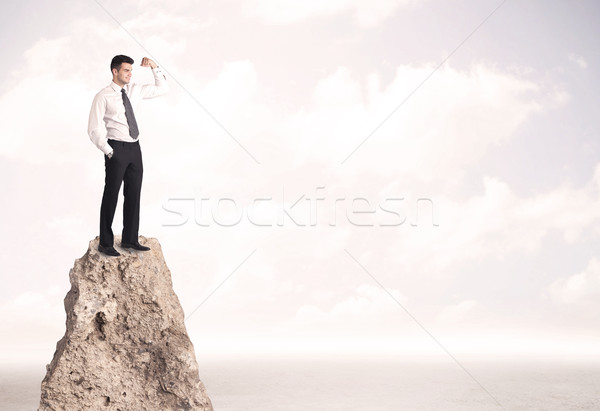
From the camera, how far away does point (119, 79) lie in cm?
821

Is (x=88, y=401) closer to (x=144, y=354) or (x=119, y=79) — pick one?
(x=144, y=354)

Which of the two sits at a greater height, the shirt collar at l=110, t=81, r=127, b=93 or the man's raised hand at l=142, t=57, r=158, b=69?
the man's raised hand at l=142, t=57, r=158, b=69

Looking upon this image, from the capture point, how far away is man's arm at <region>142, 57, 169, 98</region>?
8.52 m

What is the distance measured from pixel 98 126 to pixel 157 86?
42.8 inches

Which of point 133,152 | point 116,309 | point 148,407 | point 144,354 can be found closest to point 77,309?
point 116,309

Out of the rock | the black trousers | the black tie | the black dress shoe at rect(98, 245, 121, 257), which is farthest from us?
the black tie

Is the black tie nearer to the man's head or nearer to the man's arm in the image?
the man's head

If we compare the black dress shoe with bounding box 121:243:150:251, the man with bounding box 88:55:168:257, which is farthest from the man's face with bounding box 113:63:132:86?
the black dress shoe with bounding box 121:243:150:251

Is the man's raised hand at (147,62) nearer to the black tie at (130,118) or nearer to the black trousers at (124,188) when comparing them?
the black tie at (130,118)

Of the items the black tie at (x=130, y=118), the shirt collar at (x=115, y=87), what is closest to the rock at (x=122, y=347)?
the black tie at (x=130, y=118)

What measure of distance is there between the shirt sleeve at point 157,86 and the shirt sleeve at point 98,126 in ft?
2.26

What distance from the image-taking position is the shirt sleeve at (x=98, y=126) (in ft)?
26.0

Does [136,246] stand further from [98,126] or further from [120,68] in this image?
[120,68]

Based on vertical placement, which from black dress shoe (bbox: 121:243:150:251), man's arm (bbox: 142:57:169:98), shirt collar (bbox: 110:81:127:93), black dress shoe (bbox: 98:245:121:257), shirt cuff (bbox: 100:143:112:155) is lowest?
black dress shoe (bbox: 98:245:121:257)
